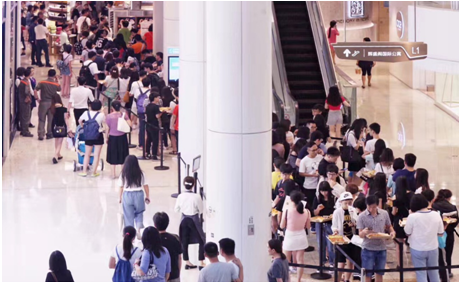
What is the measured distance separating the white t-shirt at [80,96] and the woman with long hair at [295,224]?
7.54m

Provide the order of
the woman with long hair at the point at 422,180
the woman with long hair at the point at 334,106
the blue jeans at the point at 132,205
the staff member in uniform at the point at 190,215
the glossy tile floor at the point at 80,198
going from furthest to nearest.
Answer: the woman with long hair at the point at 334,106, the glossy tile floor at the point at 80,198, the blue jeans at the point at 132,205, the woman with long hair at the point at 422,180, the staff member in uniform at the point at 190,215

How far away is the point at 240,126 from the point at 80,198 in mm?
5654

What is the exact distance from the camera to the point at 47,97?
17.8 metres

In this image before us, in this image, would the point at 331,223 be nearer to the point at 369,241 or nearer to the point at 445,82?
the point at 369,241

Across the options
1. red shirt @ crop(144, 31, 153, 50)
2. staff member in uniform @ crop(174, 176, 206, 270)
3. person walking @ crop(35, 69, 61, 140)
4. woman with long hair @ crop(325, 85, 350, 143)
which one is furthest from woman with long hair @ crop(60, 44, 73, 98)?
staff member in uniform @ crop(174, 176, 206, 270)

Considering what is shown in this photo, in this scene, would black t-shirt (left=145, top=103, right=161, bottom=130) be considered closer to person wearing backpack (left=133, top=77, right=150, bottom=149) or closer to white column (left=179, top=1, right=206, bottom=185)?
person wearing backpack (left=133, top=77, right=150, bottom=149)

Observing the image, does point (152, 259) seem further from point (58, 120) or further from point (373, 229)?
point (58, 120)

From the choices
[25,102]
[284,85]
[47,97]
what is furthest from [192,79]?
[284,85]

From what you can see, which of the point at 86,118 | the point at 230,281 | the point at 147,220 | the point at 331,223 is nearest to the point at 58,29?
the point at 86,118

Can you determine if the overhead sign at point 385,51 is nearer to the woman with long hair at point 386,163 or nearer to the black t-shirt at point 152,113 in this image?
the woman with long hair at point 386,163

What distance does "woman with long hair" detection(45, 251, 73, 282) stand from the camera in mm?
8438

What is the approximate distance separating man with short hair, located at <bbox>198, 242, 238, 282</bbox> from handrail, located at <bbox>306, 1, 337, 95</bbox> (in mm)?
11679

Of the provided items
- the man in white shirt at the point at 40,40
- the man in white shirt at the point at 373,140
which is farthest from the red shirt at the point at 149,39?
the man in white shirt at the point at 373,140

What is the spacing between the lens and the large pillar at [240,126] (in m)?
9.90
